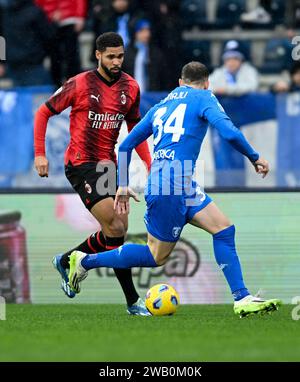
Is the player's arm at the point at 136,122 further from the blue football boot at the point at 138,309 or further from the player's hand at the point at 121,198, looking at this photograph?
the blue football boot at the point at 138,309

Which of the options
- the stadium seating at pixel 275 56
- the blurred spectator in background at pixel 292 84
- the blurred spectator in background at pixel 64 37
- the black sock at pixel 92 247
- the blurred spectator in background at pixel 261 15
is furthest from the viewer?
the blurred spectator in background at pixel 261 15

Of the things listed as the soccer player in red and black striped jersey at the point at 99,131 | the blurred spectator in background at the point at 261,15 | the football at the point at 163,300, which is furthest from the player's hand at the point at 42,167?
the blurred spectator in background at the point at 261,15

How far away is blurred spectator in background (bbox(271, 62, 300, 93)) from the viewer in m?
12.9

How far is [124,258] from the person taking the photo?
891 cm

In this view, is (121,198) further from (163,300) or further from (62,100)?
(62,100)

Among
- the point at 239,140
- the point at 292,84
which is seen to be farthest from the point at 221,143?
the point at 239,140

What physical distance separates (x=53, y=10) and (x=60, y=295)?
14.4 ft

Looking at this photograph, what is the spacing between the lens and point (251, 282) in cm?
1067

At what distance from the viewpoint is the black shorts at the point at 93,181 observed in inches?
367

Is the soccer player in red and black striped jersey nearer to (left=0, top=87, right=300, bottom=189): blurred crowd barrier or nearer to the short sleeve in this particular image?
the short sleeve

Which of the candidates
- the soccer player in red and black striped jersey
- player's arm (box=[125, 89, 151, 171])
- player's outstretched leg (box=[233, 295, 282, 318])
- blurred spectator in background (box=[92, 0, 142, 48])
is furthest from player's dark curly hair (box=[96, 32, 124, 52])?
blurred spectator in background (box=[92, 0, 142, 48])

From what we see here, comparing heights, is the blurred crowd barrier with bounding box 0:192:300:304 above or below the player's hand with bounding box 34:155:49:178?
below

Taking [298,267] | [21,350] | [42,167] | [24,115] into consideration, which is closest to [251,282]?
[298,267]

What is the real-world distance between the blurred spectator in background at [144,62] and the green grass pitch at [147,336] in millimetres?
4423
